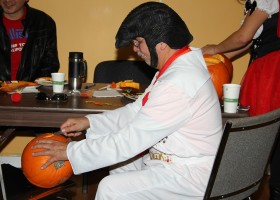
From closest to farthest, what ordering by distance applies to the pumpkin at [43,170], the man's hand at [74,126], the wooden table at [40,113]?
the pumpkin at [43,170]
the man's hand at [74,126]
the wooden table at [40,113]

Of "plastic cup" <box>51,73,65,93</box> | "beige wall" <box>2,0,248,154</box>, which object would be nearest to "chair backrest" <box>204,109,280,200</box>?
"plastic cup" <box>51,73,65,93</box>

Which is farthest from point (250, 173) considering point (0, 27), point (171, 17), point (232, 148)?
point (0, 27)

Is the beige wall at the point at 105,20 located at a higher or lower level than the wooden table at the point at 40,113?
higher

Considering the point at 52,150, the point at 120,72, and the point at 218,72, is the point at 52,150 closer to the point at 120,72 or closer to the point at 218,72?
the point at 218,72

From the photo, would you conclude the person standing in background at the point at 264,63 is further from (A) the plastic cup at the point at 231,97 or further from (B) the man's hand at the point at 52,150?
(B) the man's hand at the point at 52,150

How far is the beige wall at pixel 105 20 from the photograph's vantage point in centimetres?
382

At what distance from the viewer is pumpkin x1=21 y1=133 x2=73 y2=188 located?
6.14 feet

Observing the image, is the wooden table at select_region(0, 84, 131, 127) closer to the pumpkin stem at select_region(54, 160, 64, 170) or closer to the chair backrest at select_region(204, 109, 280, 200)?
the pumpkin stem at select_region(54, 160, 64, 170)

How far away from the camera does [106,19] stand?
152 inches

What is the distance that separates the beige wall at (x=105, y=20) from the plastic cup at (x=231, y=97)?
1.69m

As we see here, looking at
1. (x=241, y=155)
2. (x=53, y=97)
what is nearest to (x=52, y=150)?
(x=53, y=97)

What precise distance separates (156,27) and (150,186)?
0.64 meters

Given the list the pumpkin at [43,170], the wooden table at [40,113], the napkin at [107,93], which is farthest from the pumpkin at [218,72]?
the pumpkin at [43,170]

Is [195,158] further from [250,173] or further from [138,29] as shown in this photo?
[138,29]
